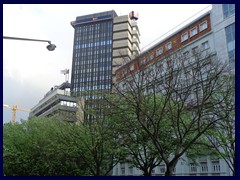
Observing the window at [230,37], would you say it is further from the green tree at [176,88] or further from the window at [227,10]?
the green tree at [176,88]

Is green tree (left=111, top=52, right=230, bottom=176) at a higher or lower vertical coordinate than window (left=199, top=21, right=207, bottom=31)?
lower

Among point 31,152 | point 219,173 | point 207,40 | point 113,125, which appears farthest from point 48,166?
point 207,40

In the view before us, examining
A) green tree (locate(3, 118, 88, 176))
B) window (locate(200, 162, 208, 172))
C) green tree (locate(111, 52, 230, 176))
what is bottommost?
window (locate(200, 162, 208, 172))

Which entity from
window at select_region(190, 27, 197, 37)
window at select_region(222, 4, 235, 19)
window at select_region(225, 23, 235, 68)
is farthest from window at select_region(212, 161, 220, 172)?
window at select_region(190, 27, 197, 37)

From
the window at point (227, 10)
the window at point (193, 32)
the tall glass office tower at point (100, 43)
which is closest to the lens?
the window at point (227, 10)

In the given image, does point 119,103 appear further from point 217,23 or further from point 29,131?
point 217,23

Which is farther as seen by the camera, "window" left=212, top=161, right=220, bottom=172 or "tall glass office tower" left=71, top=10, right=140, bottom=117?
"tall glass office tower" left=71, top=10, right=140, bottom=117

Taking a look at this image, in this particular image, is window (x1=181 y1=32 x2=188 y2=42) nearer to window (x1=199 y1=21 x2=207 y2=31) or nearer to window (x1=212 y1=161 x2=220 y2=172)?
window (x1=199 y1=21 x2=207 y2=31)

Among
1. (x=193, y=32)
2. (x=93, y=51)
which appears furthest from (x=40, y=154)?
(x=93, y=51)

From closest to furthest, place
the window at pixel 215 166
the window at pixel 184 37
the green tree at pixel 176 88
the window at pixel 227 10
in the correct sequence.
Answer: the green tree at pixel 176 88 → the window at pixel 215 166 → the window at pixel 227 10 → the window at pixel 184 37

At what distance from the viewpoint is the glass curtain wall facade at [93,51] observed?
85938 millimetres

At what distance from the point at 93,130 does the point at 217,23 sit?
18.4 m

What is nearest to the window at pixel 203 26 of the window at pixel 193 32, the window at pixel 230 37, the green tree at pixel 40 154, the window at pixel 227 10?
the window at pixel 193 32

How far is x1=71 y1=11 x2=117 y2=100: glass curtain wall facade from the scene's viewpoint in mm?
85938
